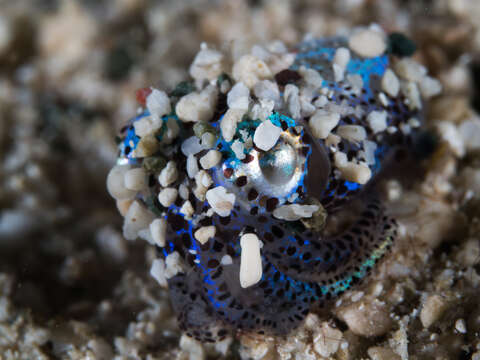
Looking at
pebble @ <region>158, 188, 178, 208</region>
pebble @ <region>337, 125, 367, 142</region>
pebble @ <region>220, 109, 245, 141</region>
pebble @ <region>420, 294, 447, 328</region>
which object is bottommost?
pebble @ <region>420, 294, 447, 328</region>

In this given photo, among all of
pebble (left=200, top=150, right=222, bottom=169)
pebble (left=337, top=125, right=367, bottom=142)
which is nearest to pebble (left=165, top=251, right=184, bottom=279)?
pebble (left=200, top=150, right=222, bottom=169)

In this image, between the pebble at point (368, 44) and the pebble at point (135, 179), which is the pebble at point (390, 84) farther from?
the pebble at point (135, 179)

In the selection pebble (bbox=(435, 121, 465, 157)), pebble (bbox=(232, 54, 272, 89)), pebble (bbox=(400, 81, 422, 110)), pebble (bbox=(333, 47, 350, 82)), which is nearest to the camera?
pebble (bbox=(232, 54, 272, 89))

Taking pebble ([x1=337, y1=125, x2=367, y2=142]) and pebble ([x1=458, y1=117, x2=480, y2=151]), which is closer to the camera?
pebble ([x1=337, y1=125, x2=367, y2=142])

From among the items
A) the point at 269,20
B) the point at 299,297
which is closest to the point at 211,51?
the point at 299,297

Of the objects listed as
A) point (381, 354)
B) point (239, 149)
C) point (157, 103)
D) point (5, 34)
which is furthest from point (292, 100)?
point (5, 34)

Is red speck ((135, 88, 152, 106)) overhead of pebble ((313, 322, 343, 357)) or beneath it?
overhead

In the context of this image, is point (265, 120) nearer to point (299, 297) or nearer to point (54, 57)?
point (299, 297)

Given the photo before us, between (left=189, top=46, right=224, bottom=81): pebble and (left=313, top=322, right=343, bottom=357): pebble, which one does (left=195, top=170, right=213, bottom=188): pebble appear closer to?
(left=189, top=46, right=224, bottom=81): pebble
